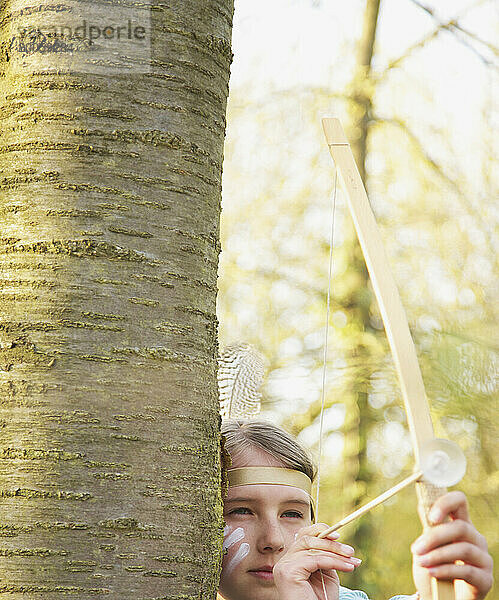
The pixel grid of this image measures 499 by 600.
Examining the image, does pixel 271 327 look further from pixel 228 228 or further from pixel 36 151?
pixel 36 151

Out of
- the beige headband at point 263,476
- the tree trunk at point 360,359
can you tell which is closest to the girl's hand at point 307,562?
the beige headband at point 263,476

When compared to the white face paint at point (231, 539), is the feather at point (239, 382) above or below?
above

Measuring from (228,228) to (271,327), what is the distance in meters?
0.58

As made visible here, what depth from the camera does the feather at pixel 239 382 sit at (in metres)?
1.56

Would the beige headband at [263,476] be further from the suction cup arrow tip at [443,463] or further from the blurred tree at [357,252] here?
the blurred tree at [357,252]

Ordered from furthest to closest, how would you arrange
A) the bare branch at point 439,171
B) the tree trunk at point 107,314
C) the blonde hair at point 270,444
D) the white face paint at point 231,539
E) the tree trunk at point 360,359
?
the tree trunk at point 360,359 → the bare branch at point 439,171 → the blonde hair at point 270,444 → the white face paint at point 231,539 → the tree trunk at point 107,314

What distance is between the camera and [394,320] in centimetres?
86

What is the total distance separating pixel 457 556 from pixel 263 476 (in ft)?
1.72

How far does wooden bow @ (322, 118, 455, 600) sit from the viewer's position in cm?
74

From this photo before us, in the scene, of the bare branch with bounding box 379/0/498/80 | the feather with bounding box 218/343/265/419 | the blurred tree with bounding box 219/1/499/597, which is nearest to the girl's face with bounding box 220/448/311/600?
the feather with bounding box 218/343/265/419

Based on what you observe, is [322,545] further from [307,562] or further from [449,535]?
[449,535]

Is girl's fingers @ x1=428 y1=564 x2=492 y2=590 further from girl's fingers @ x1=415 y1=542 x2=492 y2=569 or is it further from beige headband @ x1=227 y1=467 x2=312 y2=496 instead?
beige headband @ x1=227 y1=467 x2=312 y2=496

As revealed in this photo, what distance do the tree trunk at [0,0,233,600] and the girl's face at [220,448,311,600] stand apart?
0.41 meters

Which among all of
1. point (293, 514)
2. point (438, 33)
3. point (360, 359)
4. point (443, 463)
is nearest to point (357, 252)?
point (360, 359)
